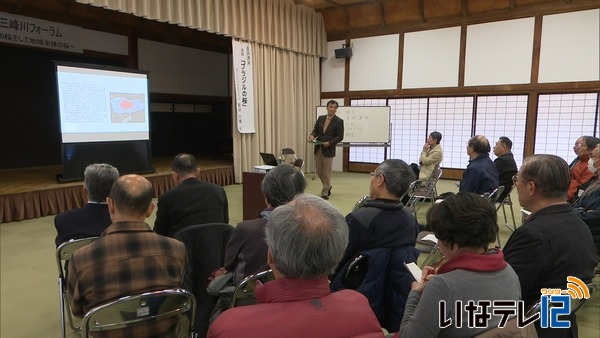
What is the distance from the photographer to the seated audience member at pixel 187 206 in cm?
231

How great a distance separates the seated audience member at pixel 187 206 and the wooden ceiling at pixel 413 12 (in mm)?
6259

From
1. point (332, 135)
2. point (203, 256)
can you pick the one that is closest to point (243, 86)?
point (332, 135)

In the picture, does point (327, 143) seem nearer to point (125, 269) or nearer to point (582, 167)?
point (582, 167)

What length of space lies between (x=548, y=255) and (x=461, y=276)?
529 mm

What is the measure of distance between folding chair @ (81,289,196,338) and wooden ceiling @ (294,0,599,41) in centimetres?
733

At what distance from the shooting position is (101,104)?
17.0ft

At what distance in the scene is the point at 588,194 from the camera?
8.21ft

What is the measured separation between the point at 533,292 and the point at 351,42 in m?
7.72

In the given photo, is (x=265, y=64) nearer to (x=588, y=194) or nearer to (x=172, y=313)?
(x=588, y=194)

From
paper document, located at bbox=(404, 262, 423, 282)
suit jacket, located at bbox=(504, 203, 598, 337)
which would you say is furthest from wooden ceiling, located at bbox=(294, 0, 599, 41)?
paper document, located at bbox=(404, 262, 423, 282)

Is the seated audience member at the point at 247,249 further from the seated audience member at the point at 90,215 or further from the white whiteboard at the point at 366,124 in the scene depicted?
the white whiteboard at the point at 366,124

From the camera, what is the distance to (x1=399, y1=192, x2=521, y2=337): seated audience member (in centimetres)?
100

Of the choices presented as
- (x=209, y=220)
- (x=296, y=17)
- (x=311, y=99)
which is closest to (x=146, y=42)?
(x=296, y=17)

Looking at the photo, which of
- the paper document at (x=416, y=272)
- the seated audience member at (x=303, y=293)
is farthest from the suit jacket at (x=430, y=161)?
the seated audience member at (x=303, y=293)
